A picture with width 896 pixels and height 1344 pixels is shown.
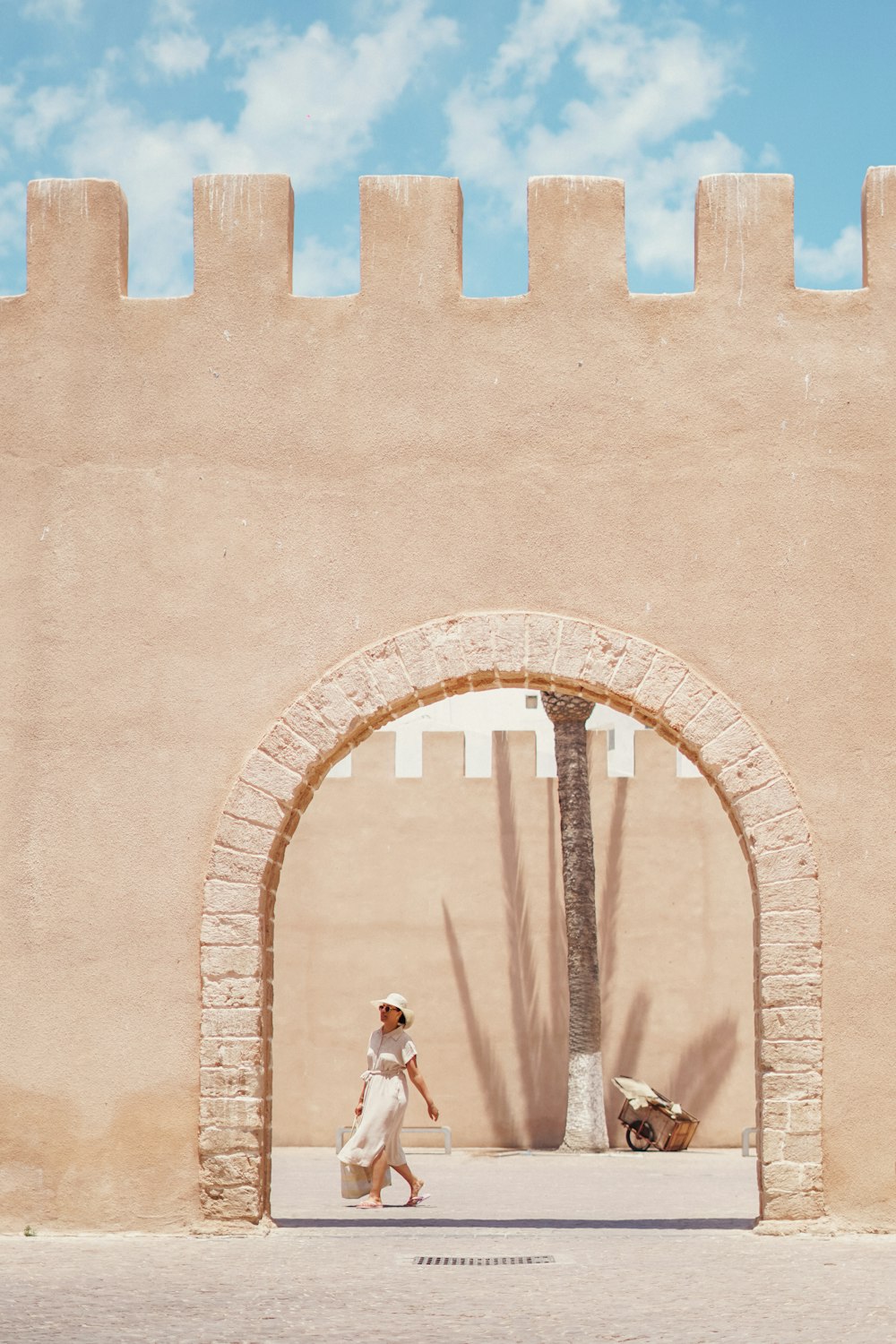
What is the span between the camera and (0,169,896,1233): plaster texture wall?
8.90 m

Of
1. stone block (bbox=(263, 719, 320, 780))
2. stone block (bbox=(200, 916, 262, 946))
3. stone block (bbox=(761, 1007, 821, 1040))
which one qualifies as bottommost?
stone block (bbox=(761, 1007, 821, 1040))

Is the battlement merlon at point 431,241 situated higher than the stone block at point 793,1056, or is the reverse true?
the battlement merlon at point 431,241

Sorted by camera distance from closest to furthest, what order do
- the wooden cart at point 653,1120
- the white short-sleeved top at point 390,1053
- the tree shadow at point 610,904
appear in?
the white short-sleeved top at point 390,1053 < the wooden cart at point 653,1120 < the tree shadow at point 610,904

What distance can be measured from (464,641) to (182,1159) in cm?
267

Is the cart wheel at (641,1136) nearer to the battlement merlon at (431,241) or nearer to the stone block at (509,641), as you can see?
Answer: the stone block at (509,641)

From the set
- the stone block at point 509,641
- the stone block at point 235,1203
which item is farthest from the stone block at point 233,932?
the stone block at point 509,641

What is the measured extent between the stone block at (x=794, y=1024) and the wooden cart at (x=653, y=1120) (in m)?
7.32

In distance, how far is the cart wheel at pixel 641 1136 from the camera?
16.1 m

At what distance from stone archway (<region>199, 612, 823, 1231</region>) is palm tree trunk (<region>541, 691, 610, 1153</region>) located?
7019 millimetres

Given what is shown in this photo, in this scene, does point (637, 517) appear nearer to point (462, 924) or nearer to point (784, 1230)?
point (784, 1230)

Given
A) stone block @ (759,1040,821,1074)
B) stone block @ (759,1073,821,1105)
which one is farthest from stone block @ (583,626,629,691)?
stone block @ (759,1073,821,1105)

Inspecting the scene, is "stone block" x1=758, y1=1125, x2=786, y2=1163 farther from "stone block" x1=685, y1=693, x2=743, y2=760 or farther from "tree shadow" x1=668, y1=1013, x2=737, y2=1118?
"tree shadow" x1=668, y1=1013, x2=737, y2=1118

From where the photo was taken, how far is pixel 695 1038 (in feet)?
54.7

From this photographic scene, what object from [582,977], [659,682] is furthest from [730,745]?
[582,977]
